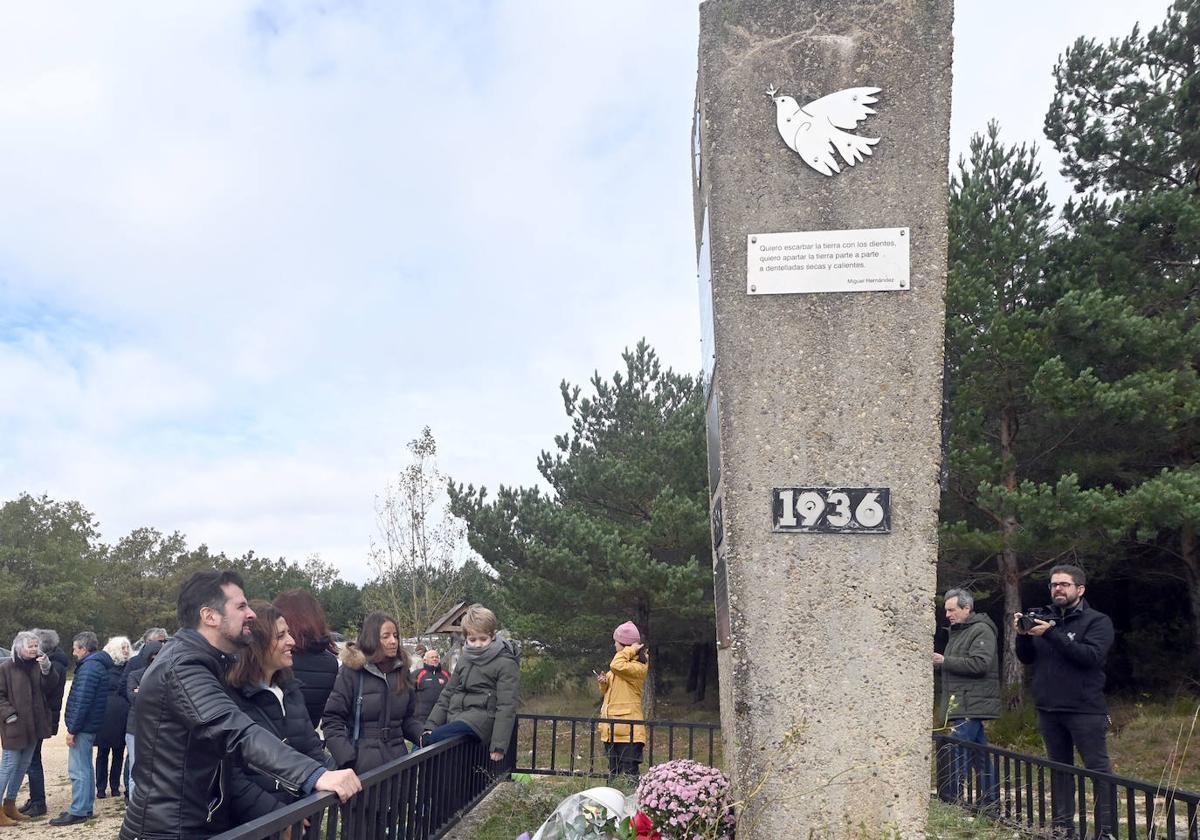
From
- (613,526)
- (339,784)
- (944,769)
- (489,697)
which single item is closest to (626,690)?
(489,697)

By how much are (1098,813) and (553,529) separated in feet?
33.0

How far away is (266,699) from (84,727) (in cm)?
474

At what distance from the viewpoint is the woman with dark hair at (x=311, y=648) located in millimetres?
4184

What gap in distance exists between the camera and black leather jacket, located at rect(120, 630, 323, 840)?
2.56m

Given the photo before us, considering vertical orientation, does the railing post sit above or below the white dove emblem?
below

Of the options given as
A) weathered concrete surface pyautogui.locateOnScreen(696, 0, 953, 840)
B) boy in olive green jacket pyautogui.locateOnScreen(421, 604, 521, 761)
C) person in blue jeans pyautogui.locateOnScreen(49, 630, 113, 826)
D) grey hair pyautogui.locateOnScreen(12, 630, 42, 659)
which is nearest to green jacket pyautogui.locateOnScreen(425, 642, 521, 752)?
boy in olive green jacket pyautogui.locateOnScreen(421, 604, 521, 761)

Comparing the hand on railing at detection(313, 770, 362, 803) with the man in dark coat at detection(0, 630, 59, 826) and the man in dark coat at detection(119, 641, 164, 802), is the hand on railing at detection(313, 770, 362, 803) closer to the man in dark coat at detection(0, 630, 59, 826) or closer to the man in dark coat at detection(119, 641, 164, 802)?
the man in dark coat at detection(119, 641, 164, 802)

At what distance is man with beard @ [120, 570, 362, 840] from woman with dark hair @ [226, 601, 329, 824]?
0.18m

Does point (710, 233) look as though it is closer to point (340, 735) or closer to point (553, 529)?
point (340, 735)

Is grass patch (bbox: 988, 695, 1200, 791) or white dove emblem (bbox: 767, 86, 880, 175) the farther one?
grass patch (bbox: 988, 695, 1200, 791)

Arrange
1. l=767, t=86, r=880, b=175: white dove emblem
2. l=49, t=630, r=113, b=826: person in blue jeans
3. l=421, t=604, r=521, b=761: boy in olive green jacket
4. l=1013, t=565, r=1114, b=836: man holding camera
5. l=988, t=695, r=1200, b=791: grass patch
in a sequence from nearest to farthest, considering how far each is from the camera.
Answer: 1. l=767, t=86, r=880, b=175: white dove emblem
2. l=1013, t=565, r=1114, b=836: man holding camera
3. l=421, t=604, r=521, b=761: boy in olive green jacket
4. l=49, t=630, r=113, b=826: person in blue jeans
5. l=988, t=695, r=1200, b=791: grass patch

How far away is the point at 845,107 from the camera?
338cm

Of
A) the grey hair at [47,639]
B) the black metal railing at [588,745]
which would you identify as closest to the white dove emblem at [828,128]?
the black metal railing at [588,745]

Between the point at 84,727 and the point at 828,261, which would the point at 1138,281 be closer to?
the point at 828,261
